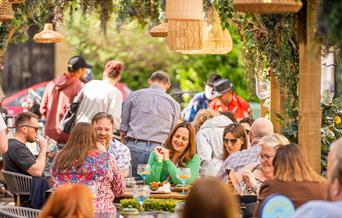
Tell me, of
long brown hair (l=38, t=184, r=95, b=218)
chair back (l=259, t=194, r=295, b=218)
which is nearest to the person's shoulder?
chair back (l=259, t=194, r=295, b=218)

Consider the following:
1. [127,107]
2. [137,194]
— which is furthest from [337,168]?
[127,107]

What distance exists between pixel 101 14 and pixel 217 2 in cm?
361

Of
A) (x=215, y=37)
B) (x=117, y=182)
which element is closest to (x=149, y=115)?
(x=215, y=37)

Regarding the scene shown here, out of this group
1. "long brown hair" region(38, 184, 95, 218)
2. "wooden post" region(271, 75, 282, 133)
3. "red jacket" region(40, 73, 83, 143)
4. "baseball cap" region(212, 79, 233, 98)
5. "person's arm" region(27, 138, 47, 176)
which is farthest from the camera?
"baseball cap" region(212, 79, 233, 98)

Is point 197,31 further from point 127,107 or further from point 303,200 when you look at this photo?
point 303,200

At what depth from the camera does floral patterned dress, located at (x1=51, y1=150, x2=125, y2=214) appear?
970cm

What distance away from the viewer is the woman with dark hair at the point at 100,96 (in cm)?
1575

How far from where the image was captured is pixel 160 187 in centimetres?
1080

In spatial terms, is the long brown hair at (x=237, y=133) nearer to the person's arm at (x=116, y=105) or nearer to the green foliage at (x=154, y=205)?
the green foliage at (x=154, y=205)

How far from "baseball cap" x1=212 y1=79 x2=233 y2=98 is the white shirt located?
164 centimetres

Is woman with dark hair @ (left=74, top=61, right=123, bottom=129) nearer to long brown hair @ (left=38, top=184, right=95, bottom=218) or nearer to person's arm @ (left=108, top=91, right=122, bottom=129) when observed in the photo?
person's arm @ (left=108, top=91, right=122, bottom=129)

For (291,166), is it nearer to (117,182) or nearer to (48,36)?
(117,182)

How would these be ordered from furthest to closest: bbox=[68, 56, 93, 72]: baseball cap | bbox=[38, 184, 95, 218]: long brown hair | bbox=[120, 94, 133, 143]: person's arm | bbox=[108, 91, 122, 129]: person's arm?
bbox=[68, 56, 93, 72]: baseball cap < bbox=[108, 91, 122, 129]: person's arm < bbox=[120, 94, 133, 143]: person's arm < bbox=[38, 184, 95, 218]: long brown hair

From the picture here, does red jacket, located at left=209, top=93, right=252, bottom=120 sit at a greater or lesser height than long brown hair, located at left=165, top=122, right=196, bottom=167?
lesser
